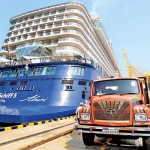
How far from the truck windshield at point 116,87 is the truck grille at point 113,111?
79 cm

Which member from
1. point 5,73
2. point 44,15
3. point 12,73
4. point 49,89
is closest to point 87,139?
point 49,89

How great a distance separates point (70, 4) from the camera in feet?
155

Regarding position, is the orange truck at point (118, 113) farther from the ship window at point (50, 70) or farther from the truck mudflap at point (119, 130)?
the ship window at point (50, 70)

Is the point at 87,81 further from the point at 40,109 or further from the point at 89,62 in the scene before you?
the point at 40,109

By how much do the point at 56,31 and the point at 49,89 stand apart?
24236mm

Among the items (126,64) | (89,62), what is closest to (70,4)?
(126,64)

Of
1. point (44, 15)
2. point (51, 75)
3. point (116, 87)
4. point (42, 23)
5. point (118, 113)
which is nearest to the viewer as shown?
point (118, 113)

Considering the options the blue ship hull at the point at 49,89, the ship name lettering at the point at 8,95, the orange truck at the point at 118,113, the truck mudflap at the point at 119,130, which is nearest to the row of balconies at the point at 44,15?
the blue ship hull at the point at 49,89

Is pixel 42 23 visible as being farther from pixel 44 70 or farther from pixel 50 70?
pixel 50 70

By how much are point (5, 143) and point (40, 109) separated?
1100 cm

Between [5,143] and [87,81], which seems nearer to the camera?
[5,143]

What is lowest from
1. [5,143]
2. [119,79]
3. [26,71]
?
[5,143]

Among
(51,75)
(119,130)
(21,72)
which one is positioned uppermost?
(21,72)

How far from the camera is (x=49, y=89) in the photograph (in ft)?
72.3
